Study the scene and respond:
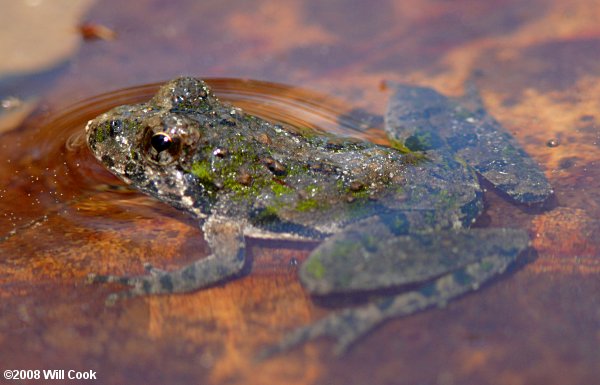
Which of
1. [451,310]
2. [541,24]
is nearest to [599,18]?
[541,24]

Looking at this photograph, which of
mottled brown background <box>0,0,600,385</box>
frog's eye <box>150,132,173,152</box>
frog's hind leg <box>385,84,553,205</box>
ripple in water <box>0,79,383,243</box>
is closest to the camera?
mottled brown background <box>0,0,600,385</box>

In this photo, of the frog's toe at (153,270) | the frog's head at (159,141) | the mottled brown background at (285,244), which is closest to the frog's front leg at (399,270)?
the mottled brown background at (285,244)

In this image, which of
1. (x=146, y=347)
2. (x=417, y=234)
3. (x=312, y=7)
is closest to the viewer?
(x=146, y=347)

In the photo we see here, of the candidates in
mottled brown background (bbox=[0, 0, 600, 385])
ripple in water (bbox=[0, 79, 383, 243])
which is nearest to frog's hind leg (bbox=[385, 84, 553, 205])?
mottled brown background (bbox=[0, 0, 600, 385])

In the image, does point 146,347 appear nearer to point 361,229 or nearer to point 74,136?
point 361,229

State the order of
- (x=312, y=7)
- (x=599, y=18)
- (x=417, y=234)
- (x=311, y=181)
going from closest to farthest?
(x=417, y=234)
(x=311, y=181)
(x=599, y=18)
(x=312, y=7)

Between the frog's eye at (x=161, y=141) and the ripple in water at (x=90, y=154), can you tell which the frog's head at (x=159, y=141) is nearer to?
the frog's eye at (x=161, y=141)

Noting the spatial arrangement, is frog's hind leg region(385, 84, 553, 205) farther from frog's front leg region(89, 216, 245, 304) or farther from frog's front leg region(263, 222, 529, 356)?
frog's front leg region(89, 216, 245, 304)
